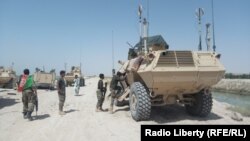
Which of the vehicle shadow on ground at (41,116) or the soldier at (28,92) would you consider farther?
the vehicle shadow on ground at (41,116)

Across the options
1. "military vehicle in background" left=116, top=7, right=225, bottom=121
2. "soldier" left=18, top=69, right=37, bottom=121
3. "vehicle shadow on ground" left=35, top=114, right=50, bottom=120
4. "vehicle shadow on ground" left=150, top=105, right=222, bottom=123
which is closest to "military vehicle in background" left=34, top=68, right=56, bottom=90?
"vehicle shadow on ground" left=35, top=114, right=50, bottom=120

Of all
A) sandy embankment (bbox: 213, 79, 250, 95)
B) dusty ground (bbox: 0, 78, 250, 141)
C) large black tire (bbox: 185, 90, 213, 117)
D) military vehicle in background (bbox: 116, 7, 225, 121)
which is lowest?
sandy embankment (bbox: 213, 79, 250, 95)

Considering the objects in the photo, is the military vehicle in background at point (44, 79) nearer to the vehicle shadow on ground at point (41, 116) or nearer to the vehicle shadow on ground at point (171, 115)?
the vehicle shadow on ground at point (41, 116)

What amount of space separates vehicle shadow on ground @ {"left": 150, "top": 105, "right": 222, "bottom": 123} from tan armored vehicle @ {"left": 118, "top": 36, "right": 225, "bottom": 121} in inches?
17.6

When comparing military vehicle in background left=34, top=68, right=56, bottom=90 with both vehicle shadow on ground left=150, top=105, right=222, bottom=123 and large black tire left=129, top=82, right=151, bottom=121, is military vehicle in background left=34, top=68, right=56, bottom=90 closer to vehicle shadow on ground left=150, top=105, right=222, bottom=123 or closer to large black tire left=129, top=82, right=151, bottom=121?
vehicle shadow on ground left=150, top=105, right=222, bottom=123

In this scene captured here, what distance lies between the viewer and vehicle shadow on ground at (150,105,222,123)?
33.6 feet

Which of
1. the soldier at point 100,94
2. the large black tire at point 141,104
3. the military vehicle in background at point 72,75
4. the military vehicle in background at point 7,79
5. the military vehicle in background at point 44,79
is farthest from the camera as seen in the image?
the military vehicle in background at point 72,75

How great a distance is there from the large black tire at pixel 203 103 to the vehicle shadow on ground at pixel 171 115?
0.20 m

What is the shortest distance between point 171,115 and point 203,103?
51.7 inches

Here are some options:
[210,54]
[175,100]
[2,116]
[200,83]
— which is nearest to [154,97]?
[175,100]

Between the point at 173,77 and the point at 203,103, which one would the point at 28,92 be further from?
the point at 203,103

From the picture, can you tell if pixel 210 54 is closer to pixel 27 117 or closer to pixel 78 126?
pixel 78 126

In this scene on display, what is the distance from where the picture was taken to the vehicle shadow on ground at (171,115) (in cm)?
1025

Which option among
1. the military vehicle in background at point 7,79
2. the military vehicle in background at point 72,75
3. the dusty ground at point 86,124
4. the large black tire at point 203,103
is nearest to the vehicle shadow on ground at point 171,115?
the dusty ground at point 86,124
